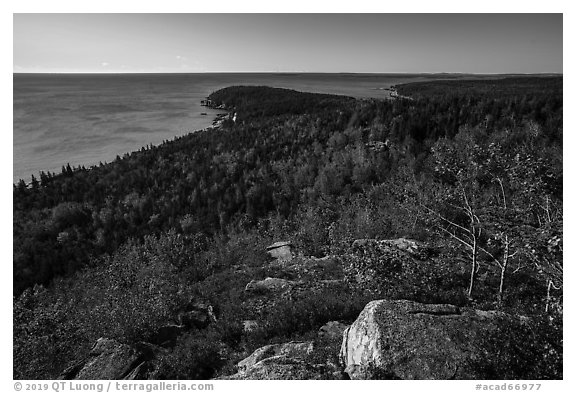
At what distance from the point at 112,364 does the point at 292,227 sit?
15794 mm

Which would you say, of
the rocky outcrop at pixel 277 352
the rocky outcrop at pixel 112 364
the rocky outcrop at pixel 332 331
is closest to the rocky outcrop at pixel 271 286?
the rocky outcrop at pixel 332 331

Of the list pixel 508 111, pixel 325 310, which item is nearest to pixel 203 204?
pixel 325 310

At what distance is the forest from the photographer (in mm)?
7504

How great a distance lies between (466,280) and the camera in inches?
376

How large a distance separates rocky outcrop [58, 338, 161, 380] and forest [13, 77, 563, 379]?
0.49 meters

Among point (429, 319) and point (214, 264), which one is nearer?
point (429, 319)

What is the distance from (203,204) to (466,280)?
86.8ft

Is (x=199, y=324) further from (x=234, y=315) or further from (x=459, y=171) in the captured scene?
(x=459, y=171)

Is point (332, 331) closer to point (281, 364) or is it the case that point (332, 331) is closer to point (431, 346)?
point (281, 364)

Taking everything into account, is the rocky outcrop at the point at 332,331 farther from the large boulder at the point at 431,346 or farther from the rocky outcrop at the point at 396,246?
the rocky outcrop at the point at 396,246

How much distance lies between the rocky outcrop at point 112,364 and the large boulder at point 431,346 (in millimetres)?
4893

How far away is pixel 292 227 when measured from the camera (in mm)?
22672

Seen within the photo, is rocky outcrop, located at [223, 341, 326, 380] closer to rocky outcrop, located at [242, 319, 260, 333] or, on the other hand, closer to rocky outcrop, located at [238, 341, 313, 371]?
rocky outcrop, located at [238, 341, 313, 371]

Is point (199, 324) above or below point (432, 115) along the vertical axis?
below
